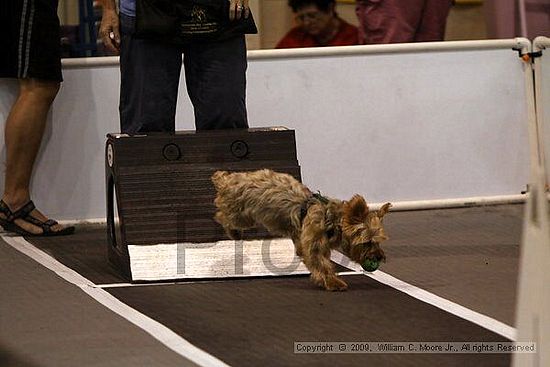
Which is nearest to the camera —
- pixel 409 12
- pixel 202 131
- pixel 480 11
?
pixel 202 131

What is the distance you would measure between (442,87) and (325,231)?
6.56 ft

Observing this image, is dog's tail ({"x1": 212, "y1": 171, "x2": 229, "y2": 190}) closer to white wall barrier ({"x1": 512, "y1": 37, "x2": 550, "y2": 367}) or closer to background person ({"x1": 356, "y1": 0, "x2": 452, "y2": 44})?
white wall barrier ({"x1": 512, "y1": 37, "x2": 550, "y2": 367})

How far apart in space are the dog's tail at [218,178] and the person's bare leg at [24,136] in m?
1.24

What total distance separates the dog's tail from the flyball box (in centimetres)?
13

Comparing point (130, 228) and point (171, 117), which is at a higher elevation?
point (171, 117)

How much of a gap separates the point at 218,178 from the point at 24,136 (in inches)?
52.5

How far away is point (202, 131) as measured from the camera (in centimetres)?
534

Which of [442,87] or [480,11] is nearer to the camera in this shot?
[442,87]

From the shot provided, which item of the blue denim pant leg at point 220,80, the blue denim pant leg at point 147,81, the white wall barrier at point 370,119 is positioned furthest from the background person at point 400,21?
the blue denim pant leg at point 147,81

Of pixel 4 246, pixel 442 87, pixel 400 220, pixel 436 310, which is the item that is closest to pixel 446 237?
pixel 400 220

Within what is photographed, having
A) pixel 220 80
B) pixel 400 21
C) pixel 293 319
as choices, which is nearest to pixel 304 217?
pixel 293 319

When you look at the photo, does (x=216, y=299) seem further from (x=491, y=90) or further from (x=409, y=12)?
(x=409, y=12)

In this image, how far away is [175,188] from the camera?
17.0 ft

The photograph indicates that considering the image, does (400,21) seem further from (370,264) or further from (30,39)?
(370,264)
